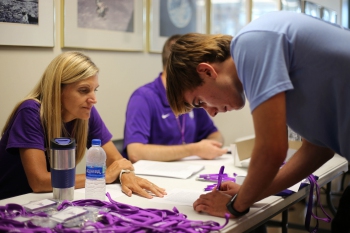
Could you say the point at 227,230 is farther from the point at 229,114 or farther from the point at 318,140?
the point at 229,114

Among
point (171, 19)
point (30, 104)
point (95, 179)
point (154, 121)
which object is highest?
point (171, 19)

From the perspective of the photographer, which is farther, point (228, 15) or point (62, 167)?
point (228, 15)

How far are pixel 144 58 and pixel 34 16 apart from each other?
Answer: 117 centimetres

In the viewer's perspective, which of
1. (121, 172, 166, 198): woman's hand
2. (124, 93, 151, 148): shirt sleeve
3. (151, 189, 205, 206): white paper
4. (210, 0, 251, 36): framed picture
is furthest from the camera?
(210, 0, 251, 36): framed picture

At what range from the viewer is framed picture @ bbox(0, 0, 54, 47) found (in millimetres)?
2623

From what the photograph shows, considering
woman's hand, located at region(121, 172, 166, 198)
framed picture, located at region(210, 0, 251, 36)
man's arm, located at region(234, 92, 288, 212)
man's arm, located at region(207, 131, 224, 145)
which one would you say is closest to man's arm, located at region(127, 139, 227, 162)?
man's arm, located at region(207, 131, 224, 145)

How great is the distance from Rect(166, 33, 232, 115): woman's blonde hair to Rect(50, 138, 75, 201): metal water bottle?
1.40 feet

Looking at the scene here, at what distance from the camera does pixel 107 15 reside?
11.0ft

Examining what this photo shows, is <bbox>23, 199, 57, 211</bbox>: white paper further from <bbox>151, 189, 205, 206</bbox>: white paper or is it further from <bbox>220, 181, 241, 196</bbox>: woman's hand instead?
<bbox>220, 181, 241, 196</bbox>: woman's hand

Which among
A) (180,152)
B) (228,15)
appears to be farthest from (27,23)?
(228,15)

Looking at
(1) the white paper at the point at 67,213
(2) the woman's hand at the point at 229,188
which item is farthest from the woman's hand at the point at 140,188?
(1) the white paper at the point at 67,213

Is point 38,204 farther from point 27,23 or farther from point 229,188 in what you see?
point 27,23

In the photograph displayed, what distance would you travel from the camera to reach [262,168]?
142 cm

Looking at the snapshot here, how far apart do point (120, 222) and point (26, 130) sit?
2.50ft
